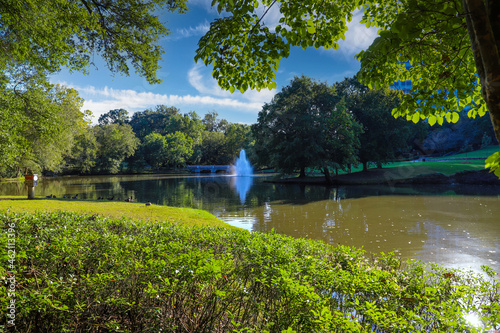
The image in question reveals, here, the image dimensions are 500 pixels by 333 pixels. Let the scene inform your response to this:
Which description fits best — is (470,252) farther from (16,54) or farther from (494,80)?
(16,54)

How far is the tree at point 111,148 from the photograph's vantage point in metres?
58.6

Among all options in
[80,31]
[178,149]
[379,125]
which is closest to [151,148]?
[178,149]

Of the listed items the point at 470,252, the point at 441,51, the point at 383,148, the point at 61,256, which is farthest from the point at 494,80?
the point at 383,148

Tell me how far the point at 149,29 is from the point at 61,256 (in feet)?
32.6

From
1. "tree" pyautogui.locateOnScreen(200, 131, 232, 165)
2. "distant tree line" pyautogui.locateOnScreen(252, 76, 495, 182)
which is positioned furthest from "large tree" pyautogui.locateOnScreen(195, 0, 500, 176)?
"tree" pyautogui.locateOnScreen(200, 131, 232, 165)

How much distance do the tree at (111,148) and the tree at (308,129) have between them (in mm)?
38222

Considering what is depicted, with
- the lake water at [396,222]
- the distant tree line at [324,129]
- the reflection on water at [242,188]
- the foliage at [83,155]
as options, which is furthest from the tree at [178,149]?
the lake water at [396,222]

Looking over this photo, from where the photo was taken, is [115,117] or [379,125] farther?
[115,117]

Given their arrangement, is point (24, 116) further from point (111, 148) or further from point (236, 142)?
point (236, 142)

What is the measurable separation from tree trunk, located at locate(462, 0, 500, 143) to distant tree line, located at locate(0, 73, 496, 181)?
1686cm

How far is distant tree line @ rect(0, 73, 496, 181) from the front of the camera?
53.3 feet

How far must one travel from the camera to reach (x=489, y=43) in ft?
7.20

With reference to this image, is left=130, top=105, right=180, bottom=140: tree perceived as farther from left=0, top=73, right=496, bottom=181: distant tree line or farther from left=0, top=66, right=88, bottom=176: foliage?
left=0, top=66, right=88, bottom=176: foliage

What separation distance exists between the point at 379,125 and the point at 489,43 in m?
38.0
